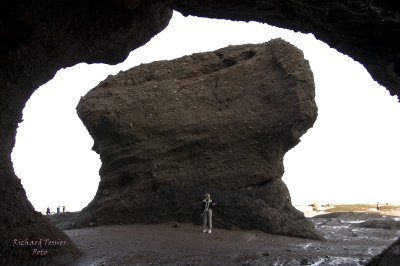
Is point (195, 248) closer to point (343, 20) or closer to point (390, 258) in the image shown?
point (390, 258)

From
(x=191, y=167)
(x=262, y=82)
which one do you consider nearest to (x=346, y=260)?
(x=191, y=167)

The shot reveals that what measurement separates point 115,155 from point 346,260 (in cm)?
848

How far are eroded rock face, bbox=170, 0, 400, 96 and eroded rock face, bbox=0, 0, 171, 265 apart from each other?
1489 mm

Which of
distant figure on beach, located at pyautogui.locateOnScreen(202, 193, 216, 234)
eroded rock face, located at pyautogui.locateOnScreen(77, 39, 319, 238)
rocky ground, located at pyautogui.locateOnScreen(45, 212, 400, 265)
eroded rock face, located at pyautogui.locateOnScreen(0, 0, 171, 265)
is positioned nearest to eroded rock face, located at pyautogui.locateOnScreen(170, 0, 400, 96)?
eroded rock face, located at pyautogui.locateOnScreen(0, 0, 171, 265)

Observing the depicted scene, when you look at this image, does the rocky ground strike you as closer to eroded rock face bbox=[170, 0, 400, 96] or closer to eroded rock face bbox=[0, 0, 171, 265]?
eroded rock face bbox=[0, 0, 171, 265]

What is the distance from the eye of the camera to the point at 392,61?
5.48 m

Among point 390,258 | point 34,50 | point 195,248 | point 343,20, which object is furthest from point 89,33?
point 390,258

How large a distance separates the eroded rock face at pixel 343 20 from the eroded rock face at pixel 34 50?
1.49 metres

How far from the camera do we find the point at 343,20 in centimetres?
530

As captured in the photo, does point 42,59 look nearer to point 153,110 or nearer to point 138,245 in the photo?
point 138,245

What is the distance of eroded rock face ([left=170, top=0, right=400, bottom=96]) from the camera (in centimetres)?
498

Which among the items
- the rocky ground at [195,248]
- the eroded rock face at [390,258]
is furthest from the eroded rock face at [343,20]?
the rocky ground at [195,248]

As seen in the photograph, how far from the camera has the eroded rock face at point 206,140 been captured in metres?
11.7

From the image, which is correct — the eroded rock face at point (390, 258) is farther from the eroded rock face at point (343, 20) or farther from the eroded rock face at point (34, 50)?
the eroded rock face at point (34, 50)
